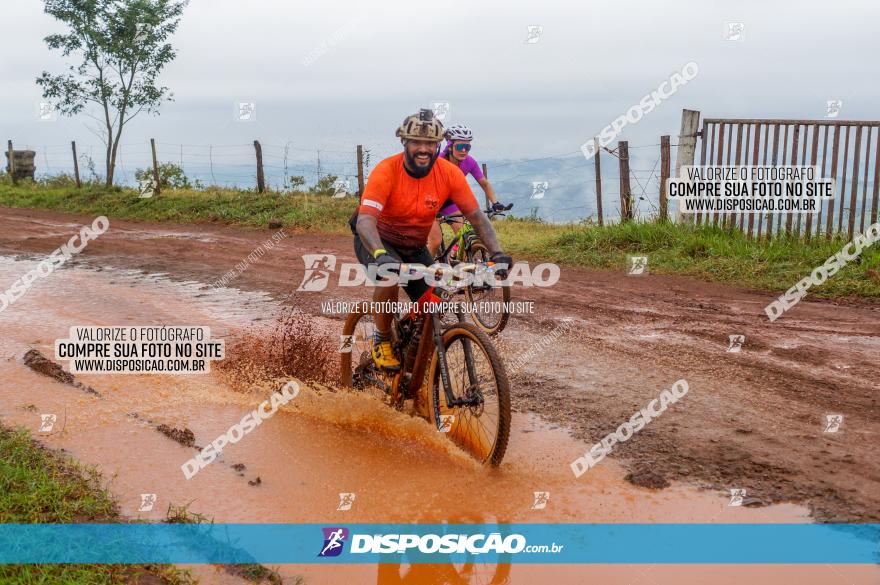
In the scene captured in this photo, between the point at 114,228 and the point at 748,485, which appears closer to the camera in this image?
the point at 748,485

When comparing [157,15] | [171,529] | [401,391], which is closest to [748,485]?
[401,391]

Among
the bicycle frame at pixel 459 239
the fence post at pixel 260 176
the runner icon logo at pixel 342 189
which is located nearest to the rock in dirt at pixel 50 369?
the bicycle frame at pixel 459 239

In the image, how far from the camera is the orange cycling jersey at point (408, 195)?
17.7ft

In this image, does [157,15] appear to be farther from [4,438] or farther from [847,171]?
[4,438]

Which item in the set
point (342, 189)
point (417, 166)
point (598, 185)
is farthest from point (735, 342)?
point (342, 189)

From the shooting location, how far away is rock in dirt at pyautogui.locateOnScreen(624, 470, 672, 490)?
4.66m

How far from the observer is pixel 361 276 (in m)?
11.9

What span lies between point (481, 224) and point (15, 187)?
3104 centimetres

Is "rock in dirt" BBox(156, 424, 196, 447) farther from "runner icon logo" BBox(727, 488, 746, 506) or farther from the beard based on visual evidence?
"runner icon logo" BBox(727, 488, 746, 506)

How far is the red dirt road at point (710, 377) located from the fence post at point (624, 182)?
10.4 feet

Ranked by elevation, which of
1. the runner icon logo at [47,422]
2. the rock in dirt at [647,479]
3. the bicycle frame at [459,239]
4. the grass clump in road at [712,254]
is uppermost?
the bicycle frame at [459,239]

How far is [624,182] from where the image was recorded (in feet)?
50.1

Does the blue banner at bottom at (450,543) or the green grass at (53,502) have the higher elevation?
the green grass at (53,502)

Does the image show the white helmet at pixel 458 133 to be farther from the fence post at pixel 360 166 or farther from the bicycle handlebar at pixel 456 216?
the fence post at pixel 360 166
